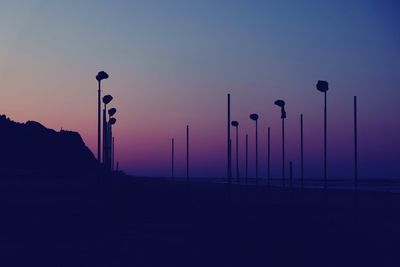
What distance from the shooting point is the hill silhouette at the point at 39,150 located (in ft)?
368

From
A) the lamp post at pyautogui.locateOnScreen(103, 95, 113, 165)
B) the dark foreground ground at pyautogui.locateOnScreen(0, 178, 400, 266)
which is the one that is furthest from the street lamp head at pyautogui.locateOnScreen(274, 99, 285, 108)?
the lamp post at pyautogui.locateOnScreen(103, 95, 113, 165)

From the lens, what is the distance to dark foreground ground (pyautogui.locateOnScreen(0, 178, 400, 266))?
18.6 m

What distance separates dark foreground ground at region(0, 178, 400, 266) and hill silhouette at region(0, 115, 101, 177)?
74.0m

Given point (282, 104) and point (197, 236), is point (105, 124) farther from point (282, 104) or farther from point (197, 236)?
point (197, 236)

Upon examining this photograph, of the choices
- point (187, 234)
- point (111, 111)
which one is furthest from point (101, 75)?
point (187, 234)

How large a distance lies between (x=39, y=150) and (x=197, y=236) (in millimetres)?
98212

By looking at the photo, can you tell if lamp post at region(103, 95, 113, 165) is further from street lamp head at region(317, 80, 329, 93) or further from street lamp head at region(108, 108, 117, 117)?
street lamp head at region(317, 80, 329, 93)

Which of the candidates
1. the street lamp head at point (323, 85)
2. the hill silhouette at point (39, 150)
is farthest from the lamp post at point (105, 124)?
the hill silhouette at point (39, 150)

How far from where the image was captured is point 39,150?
118 m

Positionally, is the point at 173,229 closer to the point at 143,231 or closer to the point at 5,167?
the point at 143,231

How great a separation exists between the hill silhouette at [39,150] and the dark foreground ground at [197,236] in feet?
243

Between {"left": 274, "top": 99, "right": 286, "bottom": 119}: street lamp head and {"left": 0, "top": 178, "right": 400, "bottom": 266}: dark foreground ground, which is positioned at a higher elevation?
{"left": 274, "top": 99, "right": 286, "bottom": 119}: street lamp head

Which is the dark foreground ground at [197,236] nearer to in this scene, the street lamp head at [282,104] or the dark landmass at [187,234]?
the dark landmass at [187,234]

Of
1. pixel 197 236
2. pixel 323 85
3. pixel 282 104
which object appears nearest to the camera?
pixel 197 236
